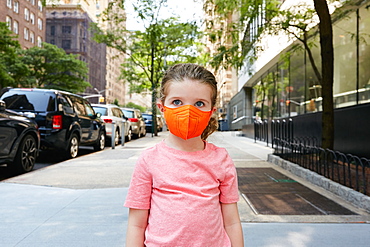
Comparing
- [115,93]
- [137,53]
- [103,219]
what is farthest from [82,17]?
[103,219]

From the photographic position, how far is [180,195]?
1717 millimetres

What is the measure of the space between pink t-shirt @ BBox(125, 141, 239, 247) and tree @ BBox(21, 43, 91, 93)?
4060cm

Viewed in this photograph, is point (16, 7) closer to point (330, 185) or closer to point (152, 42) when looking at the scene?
point (152, 42)

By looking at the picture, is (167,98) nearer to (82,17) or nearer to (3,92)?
(3,92)

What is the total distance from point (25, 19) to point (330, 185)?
57.8 m

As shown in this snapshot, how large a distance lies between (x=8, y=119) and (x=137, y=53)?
2237 centimetres

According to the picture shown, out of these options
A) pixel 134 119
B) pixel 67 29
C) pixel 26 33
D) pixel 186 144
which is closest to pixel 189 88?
pixel 186 144

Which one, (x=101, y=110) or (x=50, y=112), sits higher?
(x=101, y=110)

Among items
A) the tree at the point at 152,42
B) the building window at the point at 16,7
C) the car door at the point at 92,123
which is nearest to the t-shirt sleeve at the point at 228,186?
the car door at the point at 92,123

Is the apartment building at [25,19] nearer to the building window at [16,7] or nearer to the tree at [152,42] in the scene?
the building window at [16,7]

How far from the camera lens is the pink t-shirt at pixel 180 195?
171cm

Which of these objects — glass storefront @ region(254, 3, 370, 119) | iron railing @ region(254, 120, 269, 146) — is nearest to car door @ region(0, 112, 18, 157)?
glass storefront @ region(254, 3, 370, 119)

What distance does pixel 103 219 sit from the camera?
4.25 m

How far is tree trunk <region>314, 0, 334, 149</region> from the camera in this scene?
8172mm
